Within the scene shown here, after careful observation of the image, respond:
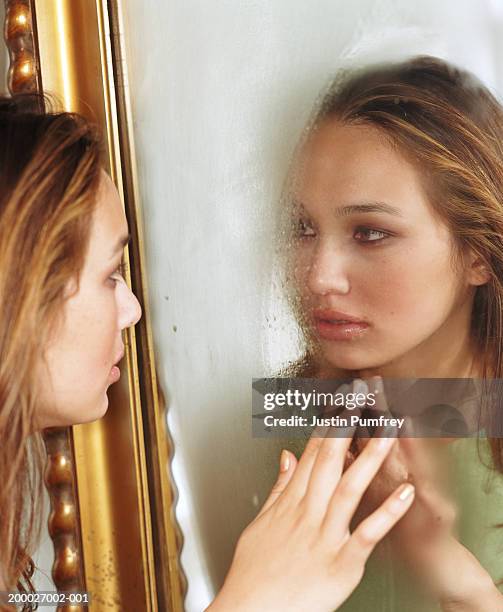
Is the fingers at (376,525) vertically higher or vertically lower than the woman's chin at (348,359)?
lower

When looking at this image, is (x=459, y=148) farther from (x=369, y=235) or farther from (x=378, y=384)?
(x=378, y=384)

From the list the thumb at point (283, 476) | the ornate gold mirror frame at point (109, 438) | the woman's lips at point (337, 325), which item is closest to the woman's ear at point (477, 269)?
the woman's lips at point (337, 325)

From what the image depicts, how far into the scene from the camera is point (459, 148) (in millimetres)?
752

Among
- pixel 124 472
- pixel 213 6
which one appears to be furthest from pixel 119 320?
pixel 213 6

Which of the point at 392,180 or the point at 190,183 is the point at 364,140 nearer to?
the point at 392,180

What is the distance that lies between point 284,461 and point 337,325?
5.9 inches

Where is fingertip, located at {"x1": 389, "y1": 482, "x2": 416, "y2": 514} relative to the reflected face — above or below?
below

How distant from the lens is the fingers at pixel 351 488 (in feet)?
2.58

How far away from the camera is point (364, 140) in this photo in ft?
2.57

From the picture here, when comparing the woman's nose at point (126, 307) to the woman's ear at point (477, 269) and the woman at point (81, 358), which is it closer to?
the woman at point (81, 358)

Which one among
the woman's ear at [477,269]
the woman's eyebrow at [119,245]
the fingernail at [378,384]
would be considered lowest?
the fingernail at [378,384]

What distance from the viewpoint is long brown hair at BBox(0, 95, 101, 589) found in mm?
745

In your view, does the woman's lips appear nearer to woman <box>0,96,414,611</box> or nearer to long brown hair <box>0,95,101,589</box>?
woman <box>0,96,414,611</box>

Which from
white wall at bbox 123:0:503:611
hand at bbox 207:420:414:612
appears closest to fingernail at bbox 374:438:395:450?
hand at bbox 207:420:414:612
